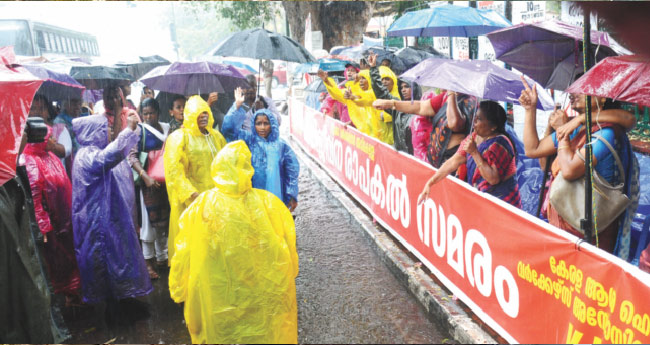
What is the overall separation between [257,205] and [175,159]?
2068mm

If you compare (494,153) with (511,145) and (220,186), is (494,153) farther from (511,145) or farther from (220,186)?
(220,186)

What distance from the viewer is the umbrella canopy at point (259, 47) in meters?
6.41

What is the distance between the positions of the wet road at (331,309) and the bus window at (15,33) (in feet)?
12.0

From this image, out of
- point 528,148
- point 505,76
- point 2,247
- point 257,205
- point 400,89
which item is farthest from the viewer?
point 400,89

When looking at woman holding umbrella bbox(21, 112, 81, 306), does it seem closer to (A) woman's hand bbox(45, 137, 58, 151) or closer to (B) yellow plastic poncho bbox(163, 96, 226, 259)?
(A) woman's hand bbox(45, 137, 58, 151)

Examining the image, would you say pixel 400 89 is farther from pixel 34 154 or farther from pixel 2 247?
pixel 2 247

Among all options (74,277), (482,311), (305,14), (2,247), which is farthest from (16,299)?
(305,14)

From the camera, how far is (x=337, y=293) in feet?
16.9

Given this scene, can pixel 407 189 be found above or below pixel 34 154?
below

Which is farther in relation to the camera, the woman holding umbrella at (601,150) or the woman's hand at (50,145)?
the woman's hand at (50,145)

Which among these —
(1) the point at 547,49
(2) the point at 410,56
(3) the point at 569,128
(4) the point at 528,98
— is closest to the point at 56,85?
(4) the point at 528,98

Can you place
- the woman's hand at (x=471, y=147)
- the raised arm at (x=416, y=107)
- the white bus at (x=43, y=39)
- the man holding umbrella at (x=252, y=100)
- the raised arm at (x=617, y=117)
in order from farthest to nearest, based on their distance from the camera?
the white bus at (x=43, y=39) → the man holding umbrella at (x=252, y=100) → the raised arm at (x=416, y=107) → the woman's hand at (x=471, y=147) → the raised arm at (x=617, y=117)

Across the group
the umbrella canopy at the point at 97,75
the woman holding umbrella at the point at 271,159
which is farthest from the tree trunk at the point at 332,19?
the woman holding umbrella at the point at 271,159

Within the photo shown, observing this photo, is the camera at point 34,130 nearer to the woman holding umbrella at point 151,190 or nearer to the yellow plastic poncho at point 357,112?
the woman holding umbrella at point 151,190
